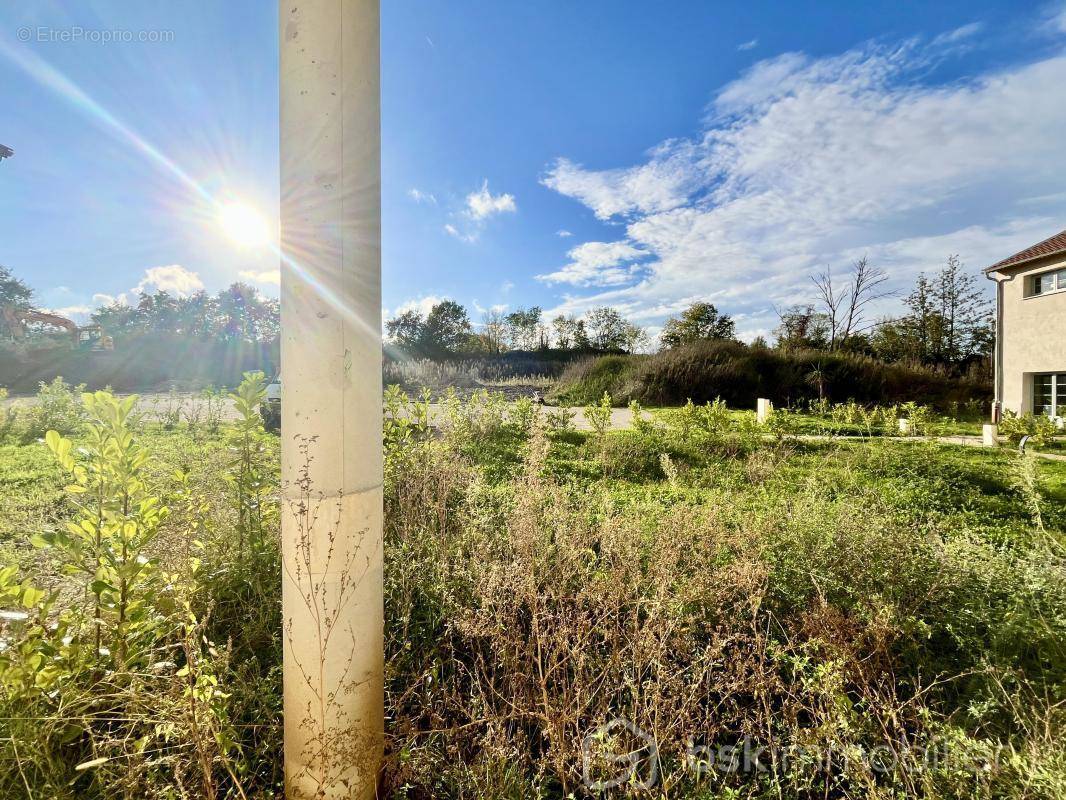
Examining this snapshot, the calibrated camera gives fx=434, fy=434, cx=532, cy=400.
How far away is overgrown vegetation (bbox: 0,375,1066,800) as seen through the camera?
4.14ft

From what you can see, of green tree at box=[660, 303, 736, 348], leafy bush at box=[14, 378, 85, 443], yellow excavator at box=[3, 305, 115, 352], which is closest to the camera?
yellow excavator at box=[3, 305, 115, 352]

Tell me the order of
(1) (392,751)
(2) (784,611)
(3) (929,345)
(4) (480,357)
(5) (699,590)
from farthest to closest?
1. (4) (480,357)
2. (3) (929,345)
3. (2) (784,611)
4. (5) (699,590)
5. (1) (392,751)

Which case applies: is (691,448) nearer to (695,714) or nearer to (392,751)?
(695,714)

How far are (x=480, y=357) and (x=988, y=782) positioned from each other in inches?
940

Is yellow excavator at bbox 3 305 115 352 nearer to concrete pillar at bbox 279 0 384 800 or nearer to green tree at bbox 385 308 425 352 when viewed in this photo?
concrete pillar at bbox 279 0 384 800

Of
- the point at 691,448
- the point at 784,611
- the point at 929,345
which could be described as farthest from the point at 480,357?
the point at 784,611

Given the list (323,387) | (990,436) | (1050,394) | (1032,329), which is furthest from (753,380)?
(323,387)

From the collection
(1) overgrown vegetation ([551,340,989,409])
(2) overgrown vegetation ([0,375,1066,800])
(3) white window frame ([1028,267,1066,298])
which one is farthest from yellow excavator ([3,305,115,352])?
(3) white window frame ([1028,267,1066,298])

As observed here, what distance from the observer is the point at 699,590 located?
6.24 ft

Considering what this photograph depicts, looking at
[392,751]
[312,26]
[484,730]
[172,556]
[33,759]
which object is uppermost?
[312,26]

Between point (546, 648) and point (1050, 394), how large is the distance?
1610 centimetres

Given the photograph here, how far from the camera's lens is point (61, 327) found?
5395 mm
